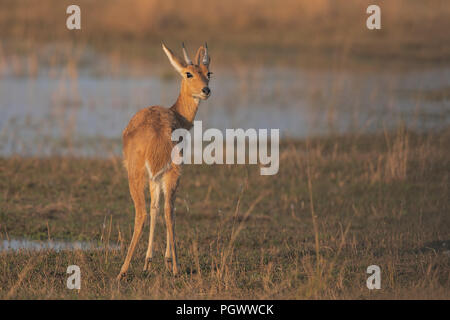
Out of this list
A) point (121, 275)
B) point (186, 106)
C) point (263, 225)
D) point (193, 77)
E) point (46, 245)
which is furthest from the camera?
point (263, 225)

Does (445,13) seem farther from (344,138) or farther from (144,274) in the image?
(144,274)

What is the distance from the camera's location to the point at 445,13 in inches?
1057

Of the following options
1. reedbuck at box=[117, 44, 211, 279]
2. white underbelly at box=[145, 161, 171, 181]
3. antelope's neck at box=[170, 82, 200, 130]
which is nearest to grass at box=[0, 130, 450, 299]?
reedbuck at box=[117, 44, 211, 279]

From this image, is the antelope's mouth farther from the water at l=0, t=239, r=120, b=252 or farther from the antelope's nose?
the water at l=0, t=239, r=120, b=252

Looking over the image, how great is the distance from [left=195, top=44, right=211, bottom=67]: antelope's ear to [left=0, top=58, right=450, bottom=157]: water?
218 inches

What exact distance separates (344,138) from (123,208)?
18.9 feet

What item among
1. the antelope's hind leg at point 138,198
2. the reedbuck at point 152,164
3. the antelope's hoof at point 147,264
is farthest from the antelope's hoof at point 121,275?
the antelope's hoof at point 147,264

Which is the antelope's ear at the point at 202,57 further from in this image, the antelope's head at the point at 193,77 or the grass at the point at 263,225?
the grass at the point at 263,225

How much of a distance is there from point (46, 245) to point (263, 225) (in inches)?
115

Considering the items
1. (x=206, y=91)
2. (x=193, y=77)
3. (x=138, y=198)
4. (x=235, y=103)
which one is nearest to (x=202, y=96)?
(x=206, y=91)

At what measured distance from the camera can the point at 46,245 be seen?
8.83 m

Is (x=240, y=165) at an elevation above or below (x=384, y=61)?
below

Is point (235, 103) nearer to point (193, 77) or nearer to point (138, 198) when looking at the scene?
point (193, 77)
